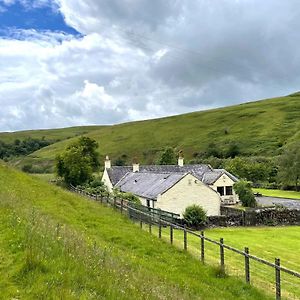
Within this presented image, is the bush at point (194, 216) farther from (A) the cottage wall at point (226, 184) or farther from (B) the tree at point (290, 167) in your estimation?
(B) the tree at point (290, 167)

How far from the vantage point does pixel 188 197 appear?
4988 centimetres

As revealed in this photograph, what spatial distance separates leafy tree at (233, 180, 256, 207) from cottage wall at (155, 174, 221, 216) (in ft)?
41.5

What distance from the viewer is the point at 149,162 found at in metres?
189

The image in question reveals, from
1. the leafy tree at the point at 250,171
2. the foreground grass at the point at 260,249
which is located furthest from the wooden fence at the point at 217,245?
the leafy tree at the point at 250,171

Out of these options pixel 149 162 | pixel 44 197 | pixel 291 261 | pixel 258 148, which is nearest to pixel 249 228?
pixel 291 261

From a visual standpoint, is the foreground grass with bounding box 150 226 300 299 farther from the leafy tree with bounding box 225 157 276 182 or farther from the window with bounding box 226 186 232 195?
the leafy tree with bounding box 225 157 276 182

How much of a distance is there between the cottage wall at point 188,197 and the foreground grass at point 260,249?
23.6 feet

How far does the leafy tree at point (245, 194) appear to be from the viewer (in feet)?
206

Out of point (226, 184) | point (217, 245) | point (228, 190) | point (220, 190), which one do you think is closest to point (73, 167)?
point (220, 190)

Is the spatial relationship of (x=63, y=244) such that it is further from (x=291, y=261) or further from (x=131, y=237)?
(x=291, y=261)

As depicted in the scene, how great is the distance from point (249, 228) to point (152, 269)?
32.8 m

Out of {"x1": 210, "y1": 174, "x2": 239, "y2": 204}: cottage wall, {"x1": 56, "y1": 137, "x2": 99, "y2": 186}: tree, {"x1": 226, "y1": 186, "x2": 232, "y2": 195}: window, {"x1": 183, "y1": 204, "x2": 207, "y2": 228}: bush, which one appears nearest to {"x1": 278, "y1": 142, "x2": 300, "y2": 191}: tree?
{"x1": 210, "y1": 174, "x2": 239, "y2": 204}: cottage wall

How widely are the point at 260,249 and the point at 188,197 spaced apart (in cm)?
2045

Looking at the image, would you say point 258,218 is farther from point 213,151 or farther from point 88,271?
point 213,151
